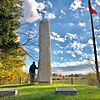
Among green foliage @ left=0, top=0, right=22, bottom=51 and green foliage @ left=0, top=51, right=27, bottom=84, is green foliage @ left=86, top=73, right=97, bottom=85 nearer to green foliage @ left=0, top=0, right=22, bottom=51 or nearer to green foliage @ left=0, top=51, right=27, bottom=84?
green foliage @ left=0, top=51, right=27, bottom=84

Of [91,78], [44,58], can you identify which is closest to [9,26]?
[44,58]

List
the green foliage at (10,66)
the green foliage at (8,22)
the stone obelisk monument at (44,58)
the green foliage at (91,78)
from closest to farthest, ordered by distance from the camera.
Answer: the green foliage at (8,22), the stone obelisk monument at (44,58), the green foliage at (10,66), the green foliage at (91,78)

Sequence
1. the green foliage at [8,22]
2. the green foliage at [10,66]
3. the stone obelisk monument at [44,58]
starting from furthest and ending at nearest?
the green foliage at [10,66] → the stone obelisk monument at [44,58] → the green foliage at [8,22]

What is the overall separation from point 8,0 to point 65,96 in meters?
15.3

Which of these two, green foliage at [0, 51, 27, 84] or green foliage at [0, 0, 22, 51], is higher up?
green foliage at [0, 0, 22, 51]

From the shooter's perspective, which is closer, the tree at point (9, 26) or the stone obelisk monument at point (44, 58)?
the tree at point (9, 26)

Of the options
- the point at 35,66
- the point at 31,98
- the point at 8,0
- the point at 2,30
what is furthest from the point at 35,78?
the point at 31,98

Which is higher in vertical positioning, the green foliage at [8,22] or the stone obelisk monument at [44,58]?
the green foliage at [8,22]

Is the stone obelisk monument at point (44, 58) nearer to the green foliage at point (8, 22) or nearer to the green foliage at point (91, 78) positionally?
the green foliage at point (8, 22)

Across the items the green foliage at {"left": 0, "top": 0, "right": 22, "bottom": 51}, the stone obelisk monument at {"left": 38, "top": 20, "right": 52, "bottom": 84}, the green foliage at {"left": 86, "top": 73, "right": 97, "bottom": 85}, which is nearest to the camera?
the green foliage at {"left": 0, "top": 0, "right": 22, "bottom": 51}

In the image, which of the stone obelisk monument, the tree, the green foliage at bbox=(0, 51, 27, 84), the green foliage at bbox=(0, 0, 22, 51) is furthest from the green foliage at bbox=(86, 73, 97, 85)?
the green foliage at bbox=(0, 0, 22, 51)

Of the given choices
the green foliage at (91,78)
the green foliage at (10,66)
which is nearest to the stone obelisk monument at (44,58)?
the green foliage at (10,66)

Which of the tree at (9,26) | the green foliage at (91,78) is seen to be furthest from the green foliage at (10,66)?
the green foliage at (91,78)

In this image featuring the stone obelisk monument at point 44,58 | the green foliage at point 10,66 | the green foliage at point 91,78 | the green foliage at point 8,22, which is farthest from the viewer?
the green foliage at point 91,78
